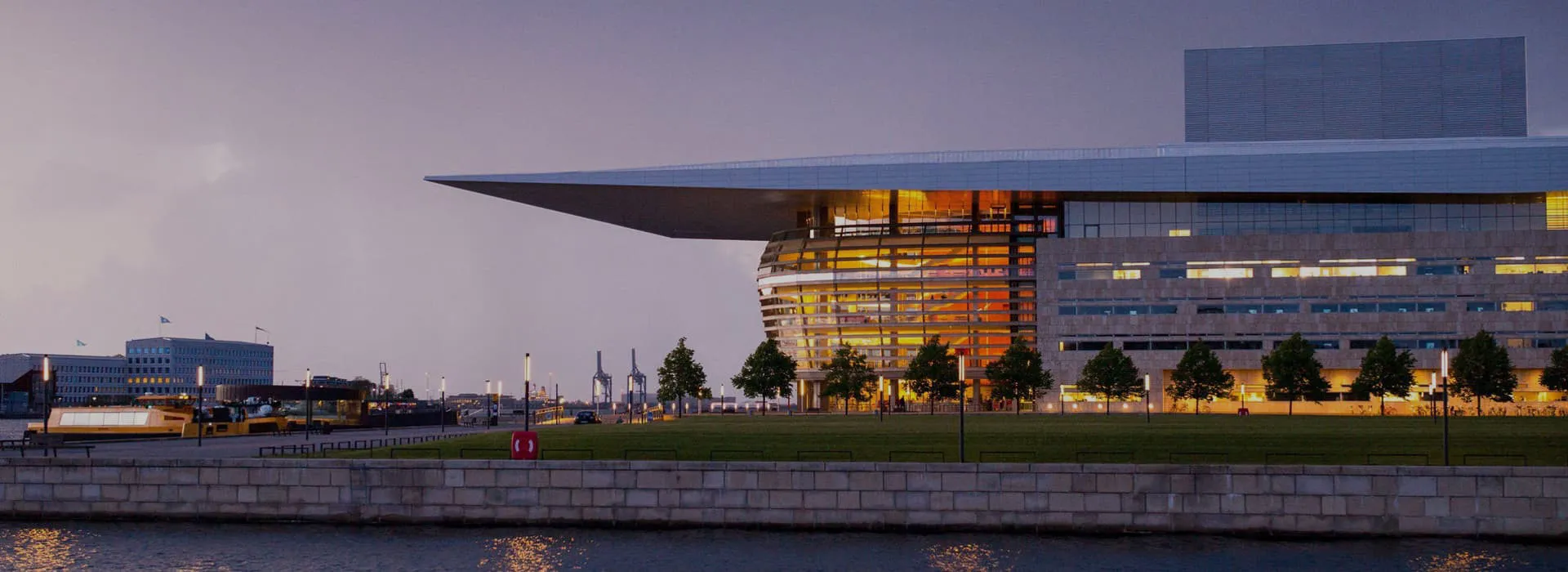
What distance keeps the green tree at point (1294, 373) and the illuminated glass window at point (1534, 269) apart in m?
18.1

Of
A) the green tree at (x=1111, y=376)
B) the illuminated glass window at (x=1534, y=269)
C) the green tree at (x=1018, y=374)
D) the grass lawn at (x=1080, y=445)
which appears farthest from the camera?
the illuminated glass window at (x=1534, y=269)

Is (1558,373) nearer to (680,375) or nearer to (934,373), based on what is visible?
(934,373)

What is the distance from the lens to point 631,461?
32.2 meters

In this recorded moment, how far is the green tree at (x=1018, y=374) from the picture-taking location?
102 metres

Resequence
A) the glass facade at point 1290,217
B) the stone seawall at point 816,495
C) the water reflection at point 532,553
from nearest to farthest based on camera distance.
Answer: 1. the water reflection at point 532,553
2. the stone seawall at point 816,495
3. the glass facade at point 1290,217

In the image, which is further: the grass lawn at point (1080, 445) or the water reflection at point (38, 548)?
the grass lawn at point (1080, 445)

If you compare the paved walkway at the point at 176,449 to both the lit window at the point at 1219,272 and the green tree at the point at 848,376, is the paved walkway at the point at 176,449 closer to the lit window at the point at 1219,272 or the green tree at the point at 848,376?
the green tree at the point at 848,376

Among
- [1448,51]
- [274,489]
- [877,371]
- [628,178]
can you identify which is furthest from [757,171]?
[274,489]

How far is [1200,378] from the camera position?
99.0 m

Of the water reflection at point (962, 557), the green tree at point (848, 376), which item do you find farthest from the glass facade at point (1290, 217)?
the water reflection at point (962, 557)

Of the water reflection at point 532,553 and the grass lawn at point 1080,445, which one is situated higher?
the grass lawn at point 1080,445

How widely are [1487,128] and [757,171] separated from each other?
60.0 metres

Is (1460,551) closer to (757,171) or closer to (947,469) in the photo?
(947,469)

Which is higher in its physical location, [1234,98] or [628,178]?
[1234,98]
